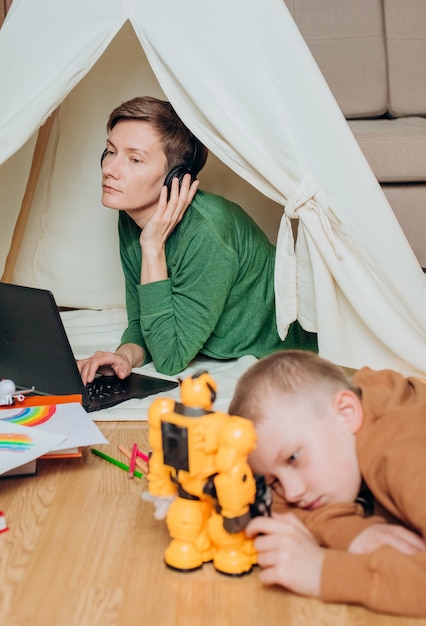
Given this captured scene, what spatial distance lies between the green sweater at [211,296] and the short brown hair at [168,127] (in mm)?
87

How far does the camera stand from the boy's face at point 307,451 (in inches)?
39.9

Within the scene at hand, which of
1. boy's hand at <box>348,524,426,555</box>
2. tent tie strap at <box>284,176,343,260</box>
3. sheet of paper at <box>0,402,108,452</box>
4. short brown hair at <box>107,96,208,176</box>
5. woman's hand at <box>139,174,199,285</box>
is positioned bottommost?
sheet of paper at <box>0,402,108,452</box>

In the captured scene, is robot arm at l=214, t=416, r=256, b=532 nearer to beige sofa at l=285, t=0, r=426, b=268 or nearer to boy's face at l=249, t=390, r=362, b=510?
boy's face at l=249, t=390, r=362, b=510

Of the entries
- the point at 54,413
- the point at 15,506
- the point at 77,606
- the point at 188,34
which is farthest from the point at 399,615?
the point at 188,34

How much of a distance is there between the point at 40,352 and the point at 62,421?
24 cm

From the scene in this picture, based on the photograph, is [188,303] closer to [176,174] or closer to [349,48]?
[176,174]

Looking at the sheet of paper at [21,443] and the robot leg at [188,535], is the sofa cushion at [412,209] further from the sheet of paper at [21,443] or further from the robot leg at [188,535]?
the robot leg at [188,535]

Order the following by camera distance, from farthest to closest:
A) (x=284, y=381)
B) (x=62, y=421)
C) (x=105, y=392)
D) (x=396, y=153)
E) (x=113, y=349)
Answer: (x=396, y=153), (x=113, y=349), (x=105, y=392), (x=62, y=421), (x=284, y=381)

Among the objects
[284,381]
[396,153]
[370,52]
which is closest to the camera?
[284,381]

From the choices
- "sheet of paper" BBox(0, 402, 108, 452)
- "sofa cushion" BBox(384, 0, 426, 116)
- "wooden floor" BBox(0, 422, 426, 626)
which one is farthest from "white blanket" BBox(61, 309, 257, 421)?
"sofa cushion" BBox(384, 0, 426, 116)

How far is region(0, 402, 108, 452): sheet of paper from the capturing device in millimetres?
1319

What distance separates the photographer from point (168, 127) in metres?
1.84

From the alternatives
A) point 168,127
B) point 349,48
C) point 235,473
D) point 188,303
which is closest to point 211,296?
point 188,303

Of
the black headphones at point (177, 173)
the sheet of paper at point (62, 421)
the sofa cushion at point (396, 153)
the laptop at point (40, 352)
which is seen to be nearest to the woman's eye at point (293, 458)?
the sheet of paper at point (62, 421)
